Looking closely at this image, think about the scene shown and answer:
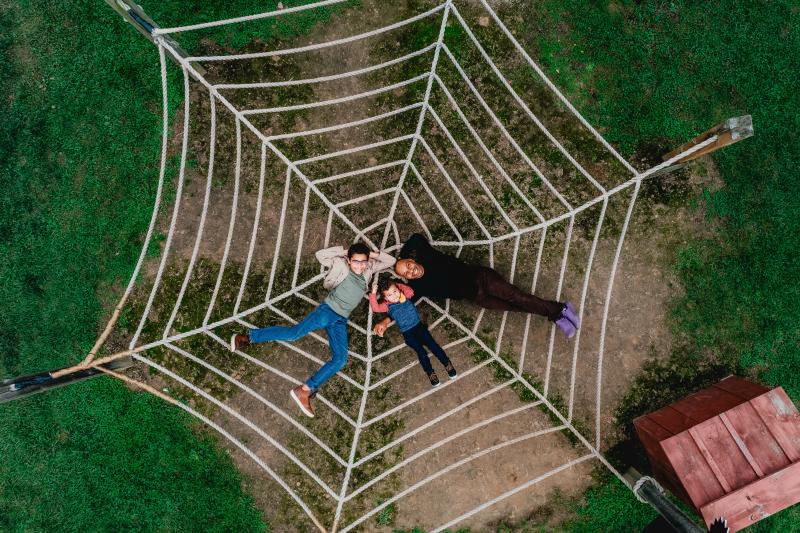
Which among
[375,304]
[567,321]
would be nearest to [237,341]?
[375,304]

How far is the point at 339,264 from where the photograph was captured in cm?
407

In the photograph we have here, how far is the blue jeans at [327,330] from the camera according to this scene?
4.07 meters

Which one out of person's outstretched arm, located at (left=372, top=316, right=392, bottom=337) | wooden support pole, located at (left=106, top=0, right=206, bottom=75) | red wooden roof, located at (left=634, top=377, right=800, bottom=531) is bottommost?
red wooden roof, located at (left=634, top=377, right=800, bottom=531)

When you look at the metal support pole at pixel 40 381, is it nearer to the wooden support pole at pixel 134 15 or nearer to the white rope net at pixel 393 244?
the white rope net at pixel 393 244

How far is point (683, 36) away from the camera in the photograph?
4.50 m

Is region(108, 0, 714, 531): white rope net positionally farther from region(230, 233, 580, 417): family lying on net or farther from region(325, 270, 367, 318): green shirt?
region(325, 270, 367, 318): green shirt

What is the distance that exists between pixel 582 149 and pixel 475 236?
119cm

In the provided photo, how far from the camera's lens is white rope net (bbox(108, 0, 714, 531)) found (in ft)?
14.3

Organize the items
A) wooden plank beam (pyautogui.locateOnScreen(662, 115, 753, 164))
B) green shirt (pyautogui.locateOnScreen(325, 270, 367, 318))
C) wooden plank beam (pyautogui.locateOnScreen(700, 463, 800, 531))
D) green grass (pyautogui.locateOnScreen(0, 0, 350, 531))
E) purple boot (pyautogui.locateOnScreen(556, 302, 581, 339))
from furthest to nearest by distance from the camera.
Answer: green grass (pyautogui.locateOnScreen(0, 0, 350, 531))
purple boot (pyautogui.locateOnScreen(556, 302, 581, 339))
green shirt (pyautogui.locateOnScreen(325, 270, 367, 318))
wooden plank beam (pyautogui.locateOnScreen(700, 463, 800, 531))
wooden plank beam (pyautogui.locateOnScreen(662, 115, 753, 164))

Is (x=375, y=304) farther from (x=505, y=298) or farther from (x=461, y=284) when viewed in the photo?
(x=505, y=298)

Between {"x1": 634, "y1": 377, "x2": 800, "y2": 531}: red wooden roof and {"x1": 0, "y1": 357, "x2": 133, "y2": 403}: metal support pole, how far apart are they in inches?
163

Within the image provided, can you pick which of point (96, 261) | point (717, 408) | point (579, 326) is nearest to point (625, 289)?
point (579, 326)

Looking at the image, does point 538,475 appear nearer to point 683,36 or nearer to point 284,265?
point 284,265

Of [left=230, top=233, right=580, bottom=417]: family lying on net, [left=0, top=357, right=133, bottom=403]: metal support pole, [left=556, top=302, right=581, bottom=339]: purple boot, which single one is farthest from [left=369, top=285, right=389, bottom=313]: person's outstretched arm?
[left=0, top=357, right=133, bottom=403]: metal support pole
